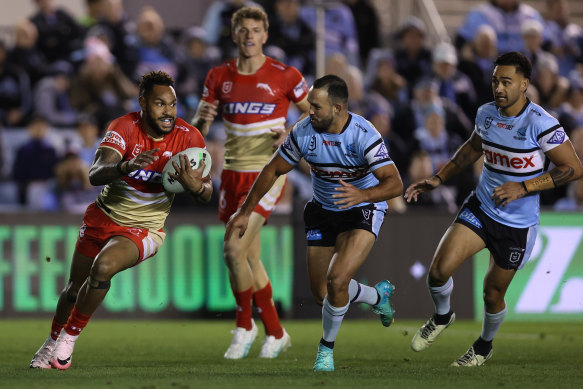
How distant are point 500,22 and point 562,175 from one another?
11201 millimetres

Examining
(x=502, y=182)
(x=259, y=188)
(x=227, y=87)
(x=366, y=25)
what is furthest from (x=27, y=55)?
(x=502, y=182)

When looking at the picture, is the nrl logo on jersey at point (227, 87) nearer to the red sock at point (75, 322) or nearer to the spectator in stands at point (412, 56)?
the red sock at point (75, 322)

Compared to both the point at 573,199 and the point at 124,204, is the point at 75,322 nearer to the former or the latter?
the point at 124,204

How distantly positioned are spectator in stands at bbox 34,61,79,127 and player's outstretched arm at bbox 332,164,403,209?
8.97 metres

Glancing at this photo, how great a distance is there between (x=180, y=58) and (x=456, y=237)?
8.85m

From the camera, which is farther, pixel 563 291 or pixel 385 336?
pixel 563 291

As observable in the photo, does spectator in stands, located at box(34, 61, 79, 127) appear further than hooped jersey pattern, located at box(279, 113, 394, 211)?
Yes

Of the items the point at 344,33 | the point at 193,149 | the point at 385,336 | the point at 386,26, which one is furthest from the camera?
the point at 386,26

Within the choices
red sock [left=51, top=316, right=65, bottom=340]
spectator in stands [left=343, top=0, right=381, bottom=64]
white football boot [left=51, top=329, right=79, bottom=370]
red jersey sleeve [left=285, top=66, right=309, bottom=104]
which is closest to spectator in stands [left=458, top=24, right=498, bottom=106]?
spectator in stands [left=343, top=0, right=381, bottom=64]

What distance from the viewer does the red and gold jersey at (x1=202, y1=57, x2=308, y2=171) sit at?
1011cm

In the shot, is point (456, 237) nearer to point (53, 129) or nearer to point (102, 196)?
point (102, 196)

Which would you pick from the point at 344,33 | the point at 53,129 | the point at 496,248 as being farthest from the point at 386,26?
the point at 496,248

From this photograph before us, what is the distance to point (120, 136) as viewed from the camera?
329 inches

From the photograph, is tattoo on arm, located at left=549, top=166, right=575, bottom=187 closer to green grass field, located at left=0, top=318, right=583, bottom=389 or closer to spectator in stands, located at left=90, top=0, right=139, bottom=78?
green grass field, located at left=0, top=318, right=583, bottom=389
